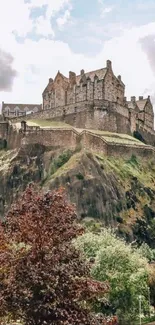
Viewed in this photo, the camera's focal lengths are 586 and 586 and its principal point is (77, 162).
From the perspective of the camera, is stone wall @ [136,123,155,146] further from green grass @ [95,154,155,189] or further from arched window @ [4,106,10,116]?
arched window @ [4,106,10,116]

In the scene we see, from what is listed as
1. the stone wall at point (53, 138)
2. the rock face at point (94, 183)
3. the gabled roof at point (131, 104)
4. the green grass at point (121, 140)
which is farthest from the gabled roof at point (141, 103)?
the stone wall at point (53, 138)

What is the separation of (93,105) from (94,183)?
26212mm

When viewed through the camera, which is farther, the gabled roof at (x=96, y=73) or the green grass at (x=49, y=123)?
the gabled roof at (x=96, y=73)

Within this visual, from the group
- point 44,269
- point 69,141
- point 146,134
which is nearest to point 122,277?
point 44,269

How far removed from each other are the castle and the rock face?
12572 mm

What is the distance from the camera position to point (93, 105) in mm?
133625

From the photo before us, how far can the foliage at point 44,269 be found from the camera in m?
25.8

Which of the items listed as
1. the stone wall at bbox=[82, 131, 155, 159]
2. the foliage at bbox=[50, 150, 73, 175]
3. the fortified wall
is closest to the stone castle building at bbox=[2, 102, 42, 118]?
the fortified wall

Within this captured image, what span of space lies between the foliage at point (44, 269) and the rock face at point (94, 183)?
79.5 metres

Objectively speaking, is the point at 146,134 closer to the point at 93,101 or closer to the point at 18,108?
the point at 93,101

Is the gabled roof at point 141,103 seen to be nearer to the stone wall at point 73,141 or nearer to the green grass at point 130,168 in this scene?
the green grass at point 130,168

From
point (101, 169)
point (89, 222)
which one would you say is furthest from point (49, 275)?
point (101, 169)

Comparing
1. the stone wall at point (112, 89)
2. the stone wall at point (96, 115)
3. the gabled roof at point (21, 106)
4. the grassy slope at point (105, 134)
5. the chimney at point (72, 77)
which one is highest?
the chimney at point (72, 77)

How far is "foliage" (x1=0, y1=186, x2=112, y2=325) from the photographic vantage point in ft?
84.5
